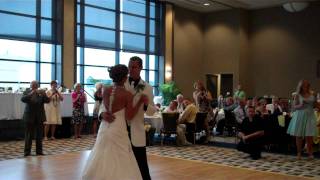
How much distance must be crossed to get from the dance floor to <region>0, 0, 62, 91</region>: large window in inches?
225

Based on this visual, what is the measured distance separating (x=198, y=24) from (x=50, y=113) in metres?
10.4

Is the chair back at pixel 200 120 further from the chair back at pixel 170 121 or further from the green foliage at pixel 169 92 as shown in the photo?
the green foliage at pixel 169 92

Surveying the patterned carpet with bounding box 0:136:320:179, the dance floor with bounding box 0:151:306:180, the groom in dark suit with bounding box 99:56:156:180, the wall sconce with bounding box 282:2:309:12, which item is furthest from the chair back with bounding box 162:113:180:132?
the wall sconce with bounding box 282:2:309:12

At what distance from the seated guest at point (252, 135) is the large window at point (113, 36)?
7586mm

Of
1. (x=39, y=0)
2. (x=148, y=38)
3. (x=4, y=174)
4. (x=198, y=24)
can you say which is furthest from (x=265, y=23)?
(x=4, y=174)

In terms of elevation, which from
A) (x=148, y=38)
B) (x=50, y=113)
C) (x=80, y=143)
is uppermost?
(x=148, y=38)

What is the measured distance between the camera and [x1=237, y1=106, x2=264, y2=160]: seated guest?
7.73m

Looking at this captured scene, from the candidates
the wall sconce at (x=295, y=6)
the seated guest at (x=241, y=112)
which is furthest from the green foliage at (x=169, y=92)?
the seated guest at (x=241, y=112)

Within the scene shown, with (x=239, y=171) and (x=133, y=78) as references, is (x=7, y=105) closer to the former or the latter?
(x=239, y=171)

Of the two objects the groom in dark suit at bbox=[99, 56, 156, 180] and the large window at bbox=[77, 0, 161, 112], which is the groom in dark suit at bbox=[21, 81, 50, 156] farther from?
the large window at bbox=[77, 0, 161, 112]

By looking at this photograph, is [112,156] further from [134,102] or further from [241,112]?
[241,112]

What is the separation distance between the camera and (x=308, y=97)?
763cm

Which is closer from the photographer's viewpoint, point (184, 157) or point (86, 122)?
point (184, 157)

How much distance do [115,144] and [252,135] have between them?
4.58 m
